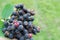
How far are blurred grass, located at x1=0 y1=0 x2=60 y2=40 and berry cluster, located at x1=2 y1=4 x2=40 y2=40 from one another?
179cm

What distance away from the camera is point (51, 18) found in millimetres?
3070

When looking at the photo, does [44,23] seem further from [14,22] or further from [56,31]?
[14,22]

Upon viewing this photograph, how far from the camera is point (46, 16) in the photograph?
308cm

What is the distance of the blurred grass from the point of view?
279cm

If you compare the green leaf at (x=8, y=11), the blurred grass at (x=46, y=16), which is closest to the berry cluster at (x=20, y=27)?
the green leaf at (x=8, y=11)

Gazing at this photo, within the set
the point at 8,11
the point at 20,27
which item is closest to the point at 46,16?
the point at 8,11

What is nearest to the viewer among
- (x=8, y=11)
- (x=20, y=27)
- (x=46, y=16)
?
(x=20, y=27)

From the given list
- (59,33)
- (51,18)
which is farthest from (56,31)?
(51,18)

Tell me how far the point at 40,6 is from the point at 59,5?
35 centimetres

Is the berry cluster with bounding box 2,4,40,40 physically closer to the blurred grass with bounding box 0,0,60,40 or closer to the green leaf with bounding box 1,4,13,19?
the green leaf with bounding box 1,4,13,19

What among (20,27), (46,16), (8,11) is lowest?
(20,27)

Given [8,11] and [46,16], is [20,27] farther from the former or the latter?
[46,16]

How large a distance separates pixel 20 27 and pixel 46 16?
2.24 meters

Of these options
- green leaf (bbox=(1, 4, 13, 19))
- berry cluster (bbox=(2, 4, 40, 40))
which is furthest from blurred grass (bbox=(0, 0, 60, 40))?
berry cluster (bbox=(2, 4, 40, 40))
